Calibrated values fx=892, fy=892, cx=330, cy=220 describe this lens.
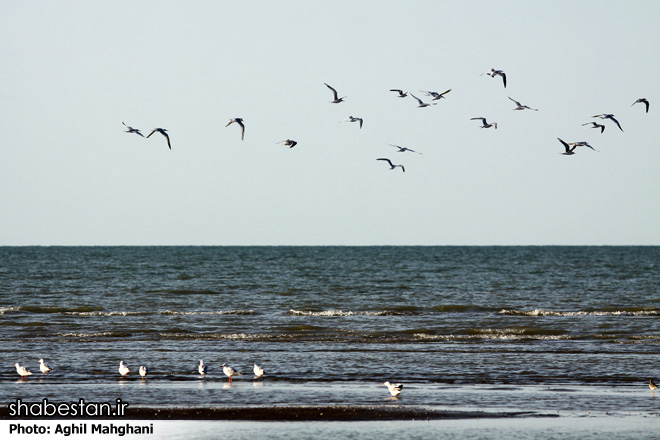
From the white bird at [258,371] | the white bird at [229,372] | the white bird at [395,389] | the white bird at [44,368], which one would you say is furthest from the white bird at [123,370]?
the white bird at [395,389]

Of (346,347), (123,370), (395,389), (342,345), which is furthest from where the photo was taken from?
(342,345)

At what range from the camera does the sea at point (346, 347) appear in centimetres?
1534

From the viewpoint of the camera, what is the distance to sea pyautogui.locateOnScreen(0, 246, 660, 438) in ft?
50.3

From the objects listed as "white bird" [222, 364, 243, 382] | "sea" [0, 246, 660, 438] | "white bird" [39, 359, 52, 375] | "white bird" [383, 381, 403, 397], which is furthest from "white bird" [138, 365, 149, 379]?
"white bird" [383, 381, 403, 397]

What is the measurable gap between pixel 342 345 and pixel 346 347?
18.8 inches

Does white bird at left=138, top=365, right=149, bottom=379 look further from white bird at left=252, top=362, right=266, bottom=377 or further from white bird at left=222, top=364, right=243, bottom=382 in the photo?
white bird at left=252, top=362, right=266, bottom=377

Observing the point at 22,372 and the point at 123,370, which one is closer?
the point at 22,372

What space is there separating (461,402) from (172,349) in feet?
30.8

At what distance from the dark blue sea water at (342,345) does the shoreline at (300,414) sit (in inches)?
23.2

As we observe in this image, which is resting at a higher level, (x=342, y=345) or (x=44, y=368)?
(x=44, y=368)

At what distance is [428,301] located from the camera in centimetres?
3847

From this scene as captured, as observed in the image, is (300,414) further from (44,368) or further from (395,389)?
(44,368)

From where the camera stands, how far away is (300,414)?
13648mm

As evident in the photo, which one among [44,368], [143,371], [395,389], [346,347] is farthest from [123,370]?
[346,347]
